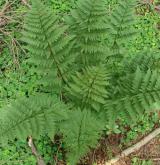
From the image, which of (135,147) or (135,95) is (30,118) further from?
(135,147)

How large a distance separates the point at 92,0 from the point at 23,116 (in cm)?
117

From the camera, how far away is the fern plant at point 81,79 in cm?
309

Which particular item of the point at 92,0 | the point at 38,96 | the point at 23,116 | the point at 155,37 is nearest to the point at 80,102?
the point at 38,96

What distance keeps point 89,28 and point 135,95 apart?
2.42 ft

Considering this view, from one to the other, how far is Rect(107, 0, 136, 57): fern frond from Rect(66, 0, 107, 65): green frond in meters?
0.11

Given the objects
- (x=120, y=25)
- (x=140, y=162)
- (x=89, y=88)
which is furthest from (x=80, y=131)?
(x=140, y=162)

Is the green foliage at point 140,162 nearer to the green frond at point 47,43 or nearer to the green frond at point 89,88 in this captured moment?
the green frond at point 89,88

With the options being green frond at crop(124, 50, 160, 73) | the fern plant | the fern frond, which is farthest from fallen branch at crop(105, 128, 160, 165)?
the fern frond

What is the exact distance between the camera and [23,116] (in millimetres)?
3064

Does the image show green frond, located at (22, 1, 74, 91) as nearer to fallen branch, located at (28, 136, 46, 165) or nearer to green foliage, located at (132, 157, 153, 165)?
fallen branch, located at (28, 136, 46, 165)

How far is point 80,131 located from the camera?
10.1 feet

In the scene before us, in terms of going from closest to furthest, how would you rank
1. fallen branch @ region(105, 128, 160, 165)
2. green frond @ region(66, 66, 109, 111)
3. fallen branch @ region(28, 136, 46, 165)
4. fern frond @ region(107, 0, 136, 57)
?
green frond @ region(66, 66, 109, 111), fern frond @ region(107, 0, 136, 57), fallen branch @ region(28, 136, 46, 165), fallen branch @ region(105, 128, 160, 165)

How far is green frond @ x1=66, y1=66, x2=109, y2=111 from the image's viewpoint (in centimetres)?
309

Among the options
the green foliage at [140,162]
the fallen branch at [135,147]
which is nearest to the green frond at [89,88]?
the fallen branch at [135,147]
